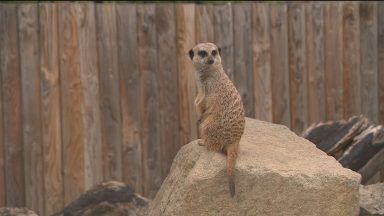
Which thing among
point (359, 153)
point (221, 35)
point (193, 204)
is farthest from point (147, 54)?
point (193, 204)

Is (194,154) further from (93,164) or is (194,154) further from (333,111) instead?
(333,111)

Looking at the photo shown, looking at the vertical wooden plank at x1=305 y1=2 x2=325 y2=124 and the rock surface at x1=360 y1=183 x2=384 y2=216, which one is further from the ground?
the vertical wooden plank at x1=305 y1=2 x2=325 y2=124

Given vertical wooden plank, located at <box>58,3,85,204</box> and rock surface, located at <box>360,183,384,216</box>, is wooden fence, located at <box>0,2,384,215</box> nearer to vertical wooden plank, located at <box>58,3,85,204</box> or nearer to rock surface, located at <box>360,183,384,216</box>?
vertical wooden plank, located at <box>58,3,85,204</box>

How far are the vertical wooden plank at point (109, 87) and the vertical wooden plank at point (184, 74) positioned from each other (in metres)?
0.55

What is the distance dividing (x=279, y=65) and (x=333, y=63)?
59 centimetres

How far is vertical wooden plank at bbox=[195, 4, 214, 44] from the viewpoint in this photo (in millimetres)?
7314

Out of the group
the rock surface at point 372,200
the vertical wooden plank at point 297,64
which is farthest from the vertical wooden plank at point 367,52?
the rock surface at point 372,200

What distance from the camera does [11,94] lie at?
6.69 metres

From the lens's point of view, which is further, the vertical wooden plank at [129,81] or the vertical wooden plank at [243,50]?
the vertical wooden plank at [243,50]

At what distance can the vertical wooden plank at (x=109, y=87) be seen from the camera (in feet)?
22.8

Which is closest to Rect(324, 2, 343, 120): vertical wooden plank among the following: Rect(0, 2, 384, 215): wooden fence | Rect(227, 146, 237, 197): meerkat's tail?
Rect(0, 2, 384, 215): wooden fence

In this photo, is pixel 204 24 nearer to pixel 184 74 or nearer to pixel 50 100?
pixel 184 74

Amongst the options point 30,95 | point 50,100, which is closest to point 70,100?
point 50,100

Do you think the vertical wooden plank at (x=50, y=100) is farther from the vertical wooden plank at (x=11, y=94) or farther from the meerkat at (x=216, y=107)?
the meerkat at (x=216, y=107)
